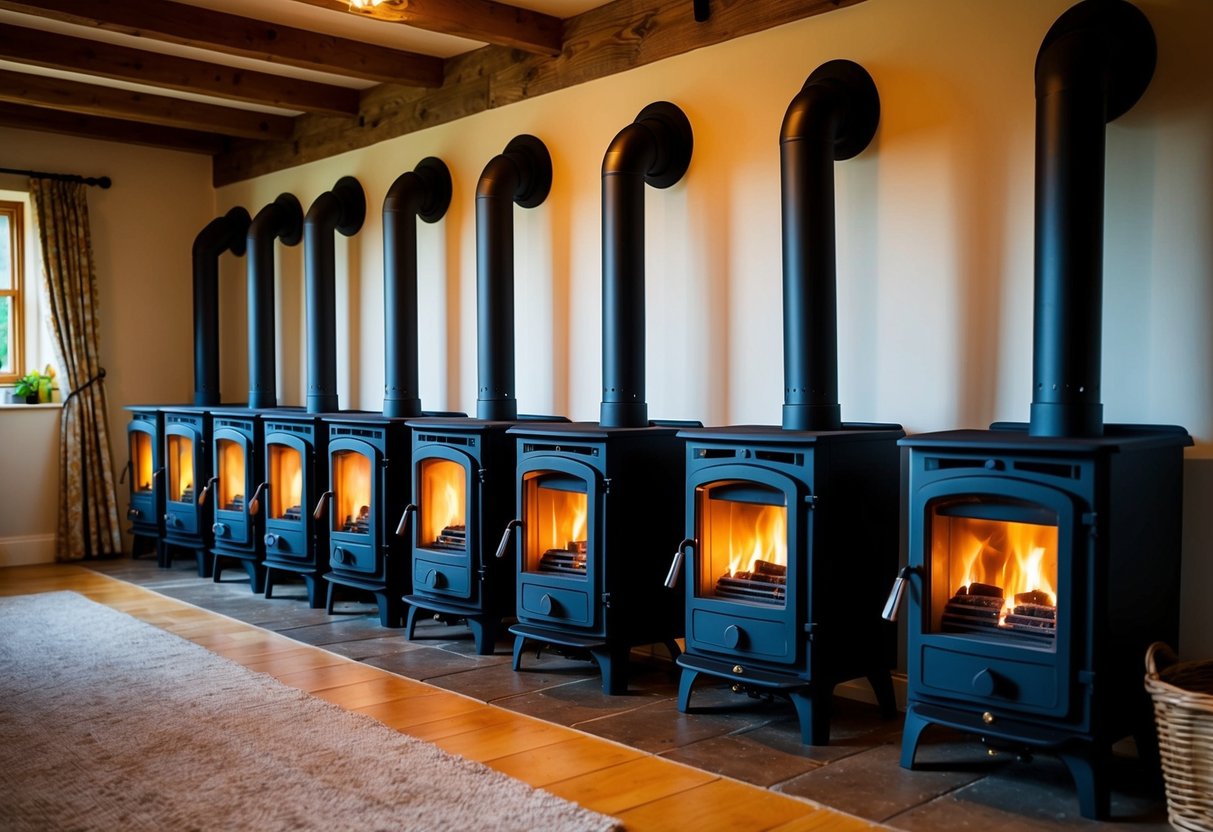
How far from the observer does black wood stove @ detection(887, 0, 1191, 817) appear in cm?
242

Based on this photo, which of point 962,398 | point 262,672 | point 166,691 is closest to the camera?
point 962,398

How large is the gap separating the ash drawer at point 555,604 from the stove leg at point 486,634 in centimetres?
27

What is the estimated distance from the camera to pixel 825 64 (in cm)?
336

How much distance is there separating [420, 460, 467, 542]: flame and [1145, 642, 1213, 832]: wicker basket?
7.91ft

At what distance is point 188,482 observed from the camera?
5504 millimetres

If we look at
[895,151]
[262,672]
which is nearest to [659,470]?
[895,151]

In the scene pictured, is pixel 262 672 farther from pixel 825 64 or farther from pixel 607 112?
pixel 825 64

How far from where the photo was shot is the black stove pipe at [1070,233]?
8.34 ft

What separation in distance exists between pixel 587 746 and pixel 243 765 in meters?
0.85

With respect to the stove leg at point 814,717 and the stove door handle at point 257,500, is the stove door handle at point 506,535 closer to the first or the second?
the stove leg at point 814,717

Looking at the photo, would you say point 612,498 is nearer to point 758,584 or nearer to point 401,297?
point 758,584

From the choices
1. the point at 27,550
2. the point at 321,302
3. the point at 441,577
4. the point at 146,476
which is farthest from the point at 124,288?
the point at 441,577

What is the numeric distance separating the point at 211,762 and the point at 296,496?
2273 millimetres

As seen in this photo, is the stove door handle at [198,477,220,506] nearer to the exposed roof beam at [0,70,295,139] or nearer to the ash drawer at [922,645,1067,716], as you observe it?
the exposed roof beam at [0,70,295,139]
